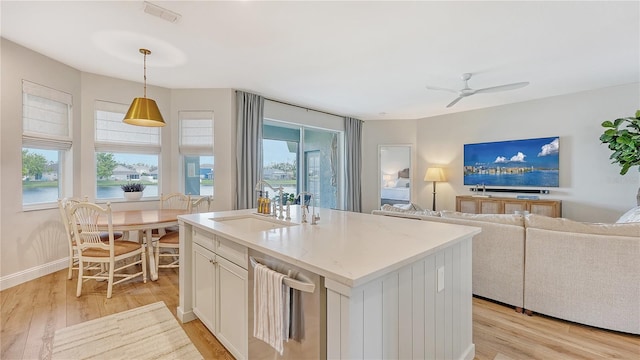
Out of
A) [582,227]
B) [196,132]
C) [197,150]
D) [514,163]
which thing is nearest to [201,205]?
[197,150]

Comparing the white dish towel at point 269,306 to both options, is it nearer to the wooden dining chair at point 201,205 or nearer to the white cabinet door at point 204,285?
the white cabinet door at point 204,285

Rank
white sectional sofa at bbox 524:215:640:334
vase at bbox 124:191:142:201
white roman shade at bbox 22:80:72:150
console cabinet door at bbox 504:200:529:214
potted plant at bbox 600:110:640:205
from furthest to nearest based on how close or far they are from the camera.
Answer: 1. console cabinet door at bbox 504:200:529:214
2. vase at bbox 124:191:142:201
3. potted plant at bbox 600:110:640:205
4. white roman shade at bbox 22:80:72:150
5. white sectional sofa at bbox 524:215:640:334

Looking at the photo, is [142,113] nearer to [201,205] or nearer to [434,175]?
[201,205]

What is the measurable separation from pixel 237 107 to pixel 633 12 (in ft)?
15.1

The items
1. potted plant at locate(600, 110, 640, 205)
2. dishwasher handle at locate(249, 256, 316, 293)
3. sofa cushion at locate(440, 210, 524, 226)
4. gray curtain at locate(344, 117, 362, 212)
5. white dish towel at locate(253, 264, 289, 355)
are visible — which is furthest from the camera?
gray curtain at locate(344, 117, 362, 212)

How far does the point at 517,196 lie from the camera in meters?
5.22

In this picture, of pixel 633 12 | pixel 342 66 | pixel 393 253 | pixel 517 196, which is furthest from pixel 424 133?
pixel 393 253

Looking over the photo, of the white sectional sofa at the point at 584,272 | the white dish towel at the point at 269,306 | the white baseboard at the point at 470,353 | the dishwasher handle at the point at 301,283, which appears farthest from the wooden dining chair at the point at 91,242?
the white sectional sofa at the point at 584,272

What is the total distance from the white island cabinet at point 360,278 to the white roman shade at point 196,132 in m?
2.53

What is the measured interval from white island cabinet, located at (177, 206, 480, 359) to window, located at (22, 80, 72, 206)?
2585 millimetres

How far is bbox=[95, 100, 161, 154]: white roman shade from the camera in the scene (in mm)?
4121

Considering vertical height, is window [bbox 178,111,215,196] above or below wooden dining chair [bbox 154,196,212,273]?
above

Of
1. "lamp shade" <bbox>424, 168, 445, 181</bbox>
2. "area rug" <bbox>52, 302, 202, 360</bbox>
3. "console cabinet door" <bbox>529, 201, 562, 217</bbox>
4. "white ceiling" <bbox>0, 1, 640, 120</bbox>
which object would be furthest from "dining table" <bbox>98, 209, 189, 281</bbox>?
"console cabinet door" <bbox>529, 201, 562, 217</bbox>

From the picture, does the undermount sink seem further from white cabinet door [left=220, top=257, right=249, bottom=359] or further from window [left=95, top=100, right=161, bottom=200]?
window [left=95, top=100, right=161, bottom=200]
